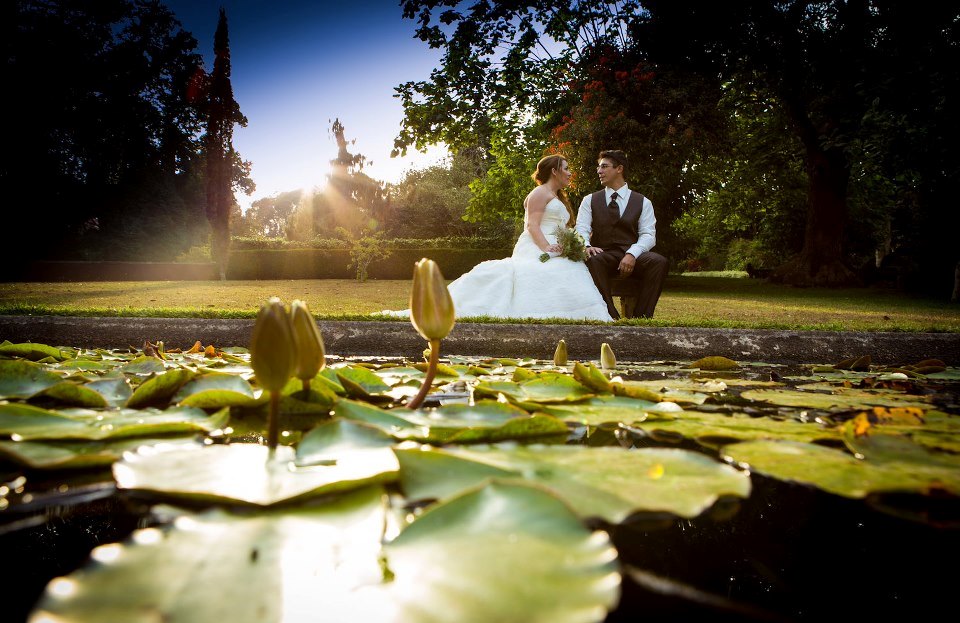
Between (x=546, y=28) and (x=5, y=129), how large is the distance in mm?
19122

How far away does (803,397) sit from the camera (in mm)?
A: 1236

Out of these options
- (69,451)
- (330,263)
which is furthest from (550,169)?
(330,263)

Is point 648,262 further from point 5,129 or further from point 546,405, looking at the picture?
point 5,129

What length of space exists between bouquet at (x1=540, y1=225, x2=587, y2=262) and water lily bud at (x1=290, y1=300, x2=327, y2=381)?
4.40m

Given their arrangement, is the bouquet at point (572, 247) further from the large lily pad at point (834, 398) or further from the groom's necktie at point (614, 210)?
the large lily pad at point (834, 398)

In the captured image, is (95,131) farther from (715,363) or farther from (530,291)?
(715,363)

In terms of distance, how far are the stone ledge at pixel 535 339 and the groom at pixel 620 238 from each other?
2.14 m

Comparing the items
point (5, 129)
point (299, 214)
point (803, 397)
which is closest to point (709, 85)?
point (803, 397)

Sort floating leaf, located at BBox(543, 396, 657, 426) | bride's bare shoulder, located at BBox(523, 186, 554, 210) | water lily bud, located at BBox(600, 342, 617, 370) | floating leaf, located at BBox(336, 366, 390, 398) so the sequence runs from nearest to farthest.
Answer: floating leaf, located at BBox(543, 396, 657, 426)
floating leaf, located at BBox(336, 366, 390, 398)
water lily bud, located at BBox(600, 342, 617, 370)
bride's bare shoulder, located at BBox(523, 186, 554, 210)

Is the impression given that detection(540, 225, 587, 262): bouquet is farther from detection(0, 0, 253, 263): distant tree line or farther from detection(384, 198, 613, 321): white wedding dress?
detection(0, 0, 253, 263): distant tree line

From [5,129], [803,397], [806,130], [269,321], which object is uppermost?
[5,129]

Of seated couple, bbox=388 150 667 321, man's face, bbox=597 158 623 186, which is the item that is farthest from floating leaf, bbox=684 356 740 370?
man's face, bbox=597 158 623 186

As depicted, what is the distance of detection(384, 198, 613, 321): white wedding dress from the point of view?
15.4 feet

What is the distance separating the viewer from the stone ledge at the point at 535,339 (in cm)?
244
